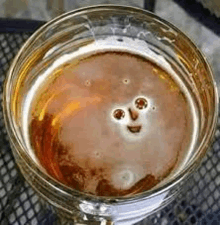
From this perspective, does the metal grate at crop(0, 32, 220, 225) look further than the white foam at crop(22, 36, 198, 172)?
Yes

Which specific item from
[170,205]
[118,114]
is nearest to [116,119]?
[118,114]

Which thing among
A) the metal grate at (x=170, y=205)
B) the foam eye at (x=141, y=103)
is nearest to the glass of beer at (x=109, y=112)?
the foam eye at (x=141, y=103)

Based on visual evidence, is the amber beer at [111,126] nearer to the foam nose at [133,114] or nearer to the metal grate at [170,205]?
the foam nose at [133,114]

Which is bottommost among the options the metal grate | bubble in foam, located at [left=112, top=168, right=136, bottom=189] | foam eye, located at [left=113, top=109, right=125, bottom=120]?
the metal grate

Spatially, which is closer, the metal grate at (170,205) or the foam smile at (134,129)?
the foam smile at (134,129)

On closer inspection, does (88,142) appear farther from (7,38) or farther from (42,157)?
(7,38)

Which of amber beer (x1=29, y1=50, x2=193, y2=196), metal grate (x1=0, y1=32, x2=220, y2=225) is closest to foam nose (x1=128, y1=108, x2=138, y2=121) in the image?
amber beer (x1=29, y1=50, x2=193, y2=196)

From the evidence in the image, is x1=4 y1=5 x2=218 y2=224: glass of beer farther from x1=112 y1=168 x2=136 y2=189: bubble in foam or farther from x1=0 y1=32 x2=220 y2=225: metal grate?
x1=0 y1=32 x2=220 y2=225: metal grate

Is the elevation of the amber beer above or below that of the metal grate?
above
